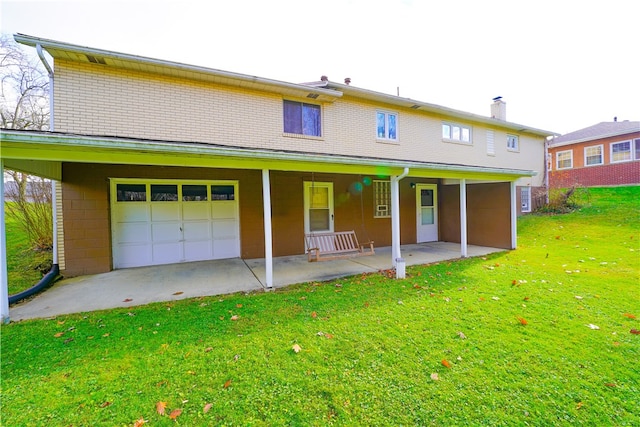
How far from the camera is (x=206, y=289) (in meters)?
5.34

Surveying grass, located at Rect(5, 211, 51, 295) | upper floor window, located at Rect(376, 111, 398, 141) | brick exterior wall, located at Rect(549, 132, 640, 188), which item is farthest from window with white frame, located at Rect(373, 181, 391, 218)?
brick exterior wall, located at Rect(549, 132, 640, 188)

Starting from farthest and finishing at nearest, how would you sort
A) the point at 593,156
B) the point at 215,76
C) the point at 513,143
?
the point at 593,156
the point at 513,143
the point at 215,76

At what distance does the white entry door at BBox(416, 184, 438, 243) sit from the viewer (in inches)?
422

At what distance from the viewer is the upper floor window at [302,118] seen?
838 centimetres

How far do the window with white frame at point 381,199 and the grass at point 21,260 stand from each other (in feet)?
31.3

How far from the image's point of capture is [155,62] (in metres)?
6.36

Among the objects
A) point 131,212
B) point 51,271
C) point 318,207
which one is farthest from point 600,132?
point 51,271

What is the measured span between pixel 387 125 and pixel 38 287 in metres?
10.7

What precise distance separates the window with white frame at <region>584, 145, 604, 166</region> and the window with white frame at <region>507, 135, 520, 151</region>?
25.7 feet

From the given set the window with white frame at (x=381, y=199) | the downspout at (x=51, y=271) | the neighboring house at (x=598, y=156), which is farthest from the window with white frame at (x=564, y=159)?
the downspout at (x=51, y=271)

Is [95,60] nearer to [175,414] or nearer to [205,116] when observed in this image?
[205,116]

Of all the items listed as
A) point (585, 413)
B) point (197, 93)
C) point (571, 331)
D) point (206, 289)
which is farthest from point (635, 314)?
point (197, 93)

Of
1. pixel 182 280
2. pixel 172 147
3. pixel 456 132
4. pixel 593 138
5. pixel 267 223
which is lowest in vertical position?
pixel 182 280

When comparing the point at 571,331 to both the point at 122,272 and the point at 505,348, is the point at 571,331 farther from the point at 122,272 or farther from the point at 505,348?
the point at 122,272
